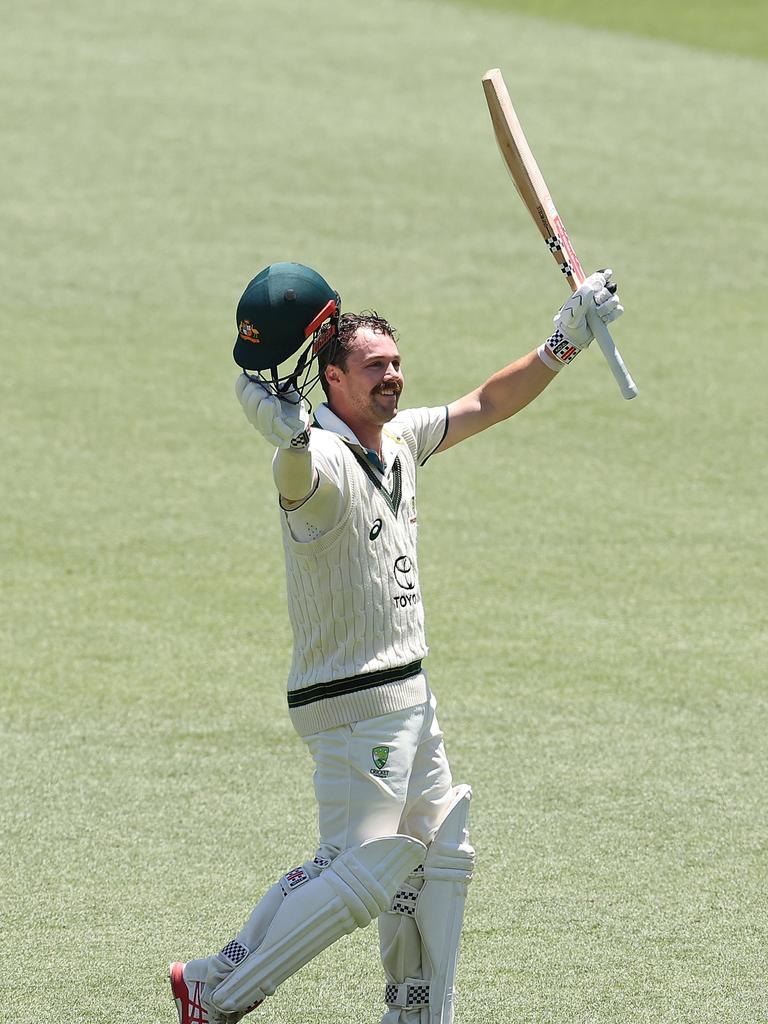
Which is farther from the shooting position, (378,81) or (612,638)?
(378,81)

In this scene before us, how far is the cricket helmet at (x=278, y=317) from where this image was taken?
13.6ft

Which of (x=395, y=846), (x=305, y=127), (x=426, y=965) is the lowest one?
(x=426, y=965)

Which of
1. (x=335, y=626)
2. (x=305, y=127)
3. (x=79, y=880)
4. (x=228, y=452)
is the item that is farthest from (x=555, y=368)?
(x=305, y=127)

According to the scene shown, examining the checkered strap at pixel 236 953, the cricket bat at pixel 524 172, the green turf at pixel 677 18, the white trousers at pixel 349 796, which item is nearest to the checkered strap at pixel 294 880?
the white trousers at pixel 349 796

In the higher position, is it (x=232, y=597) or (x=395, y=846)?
(x=232, y=597)

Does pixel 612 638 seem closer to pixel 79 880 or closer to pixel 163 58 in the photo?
pixel 79 880

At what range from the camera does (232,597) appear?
27.9 feet

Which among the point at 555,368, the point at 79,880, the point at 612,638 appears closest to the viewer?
the point at 555,368

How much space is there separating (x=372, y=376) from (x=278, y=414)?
1.71 ft

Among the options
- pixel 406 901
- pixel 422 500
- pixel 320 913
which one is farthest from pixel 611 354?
pixel 422 500

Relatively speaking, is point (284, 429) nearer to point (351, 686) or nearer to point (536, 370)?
point (351, 686)

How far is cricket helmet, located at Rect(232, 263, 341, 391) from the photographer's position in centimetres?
414

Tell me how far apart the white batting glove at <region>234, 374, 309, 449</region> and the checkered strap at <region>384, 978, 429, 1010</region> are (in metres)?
1.62

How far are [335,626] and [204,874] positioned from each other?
164 centimetres
